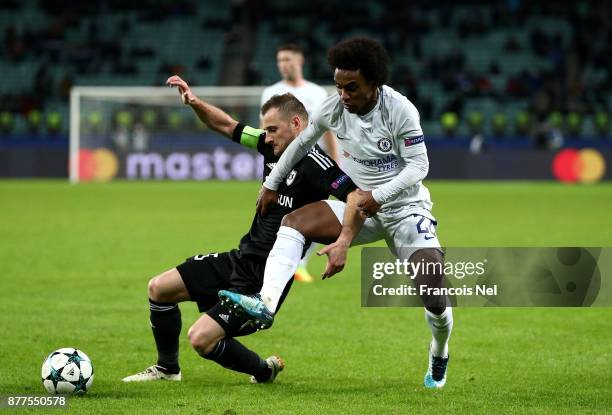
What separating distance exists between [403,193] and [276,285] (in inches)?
39.3

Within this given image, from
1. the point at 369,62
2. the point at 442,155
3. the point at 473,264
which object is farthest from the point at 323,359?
the point at 442,155

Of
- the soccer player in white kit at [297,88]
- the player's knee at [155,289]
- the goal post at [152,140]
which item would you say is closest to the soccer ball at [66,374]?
the player's knee at [155,289]

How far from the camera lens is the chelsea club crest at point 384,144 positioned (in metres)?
5.63

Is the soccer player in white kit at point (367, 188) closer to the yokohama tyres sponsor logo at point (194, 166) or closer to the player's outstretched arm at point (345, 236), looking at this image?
the player's outstretched arm at point (345, 236)

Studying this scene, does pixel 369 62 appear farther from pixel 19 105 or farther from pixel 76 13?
pixel 76 13

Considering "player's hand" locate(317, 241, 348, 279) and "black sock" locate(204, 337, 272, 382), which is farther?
"black sock" locate(204, 337, 272, 382)

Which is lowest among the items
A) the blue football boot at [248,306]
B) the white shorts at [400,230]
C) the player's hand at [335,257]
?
the blue football boot at [248,306]

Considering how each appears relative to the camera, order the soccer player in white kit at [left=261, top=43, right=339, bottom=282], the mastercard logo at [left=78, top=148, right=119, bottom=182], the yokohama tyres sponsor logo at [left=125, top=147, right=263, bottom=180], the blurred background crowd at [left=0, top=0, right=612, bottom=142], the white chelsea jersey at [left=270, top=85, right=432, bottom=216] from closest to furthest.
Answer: the white chelsea jersey at [left=270, top=85, right=432, bottom=216], the soccer player in white kit at [left=261, top=43, right=339, bottom=282], the yokohama tyres sponsor logo at [left=125, top=147, right=263, bottom=180], the mastercard logo at [left=78, top=148, right=119, bottom=182], the blurred background crowd at [left=0, top=0, right=612, bottom=142]

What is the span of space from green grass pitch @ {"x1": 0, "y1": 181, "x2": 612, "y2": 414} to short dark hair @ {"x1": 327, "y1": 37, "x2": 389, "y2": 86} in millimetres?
1673

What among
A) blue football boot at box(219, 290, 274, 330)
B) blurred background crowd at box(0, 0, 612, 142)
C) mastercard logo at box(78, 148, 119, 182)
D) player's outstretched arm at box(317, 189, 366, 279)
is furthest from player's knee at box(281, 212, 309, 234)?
blurred background crowd at box(0, 0, 612, 142)

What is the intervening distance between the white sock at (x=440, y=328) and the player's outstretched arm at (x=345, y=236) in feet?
2.12

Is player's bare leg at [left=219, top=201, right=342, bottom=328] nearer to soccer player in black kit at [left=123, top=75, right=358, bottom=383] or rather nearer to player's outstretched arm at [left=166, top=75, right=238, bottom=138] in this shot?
soccer player in black kit at [left=123, top=75, right=358, bottom=383]

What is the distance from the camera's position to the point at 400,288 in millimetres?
5430

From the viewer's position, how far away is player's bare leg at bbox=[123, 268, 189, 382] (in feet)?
18.8
